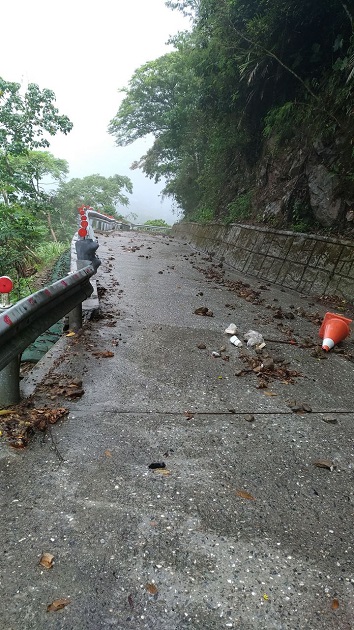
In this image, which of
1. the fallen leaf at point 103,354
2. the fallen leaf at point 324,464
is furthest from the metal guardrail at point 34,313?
the fallen leaf at point 324,464

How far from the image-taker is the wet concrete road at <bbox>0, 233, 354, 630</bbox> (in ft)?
5.05

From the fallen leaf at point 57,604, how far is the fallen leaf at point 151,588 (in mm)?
317

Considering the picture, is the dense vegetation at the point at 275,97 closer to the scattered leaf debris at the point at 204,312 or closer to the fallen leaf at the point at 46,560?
the scattered leaf debris at the point at 204,312

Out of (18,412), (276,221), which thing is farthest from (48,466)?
(276,221)

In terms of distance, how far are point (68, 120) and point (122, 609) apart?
17079 millimetres

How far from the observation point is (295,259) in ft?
28.8

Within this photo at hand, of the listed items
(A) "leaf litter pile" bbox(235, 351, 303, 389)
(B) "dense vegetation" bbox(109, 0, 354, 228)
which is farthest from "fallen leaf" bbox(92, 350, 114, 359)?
(B) "dense vegetation" bbox(109, 0, 354, 228)

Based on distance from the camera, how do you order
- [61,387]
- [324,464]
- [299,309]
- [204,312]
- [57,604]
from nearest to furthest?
[57,604], [324,464], [61,387], [204,312], [299,309]

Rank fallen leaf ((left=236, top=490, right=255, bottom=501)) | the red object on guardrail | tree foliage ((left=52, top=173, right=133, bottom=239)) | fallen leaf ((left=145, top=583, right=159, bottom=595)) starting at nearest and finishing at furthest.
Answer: fallen leaf ((left=145, top=583, right=159, bottom=595))
fallen leaf ((left=236, top=490, right=255, bottom=501))
the red object on guardrail
tree foliage ((left=52, top=173, right=133, bottom=239))

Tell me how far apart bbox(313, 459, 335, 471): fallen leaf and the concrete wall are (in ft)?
16.7

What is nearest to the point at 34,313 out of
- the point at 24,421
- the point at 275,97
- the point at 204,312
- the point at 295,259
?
the point at 24,421

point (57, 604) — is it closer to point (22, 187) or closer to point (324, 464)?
point (324, 464)

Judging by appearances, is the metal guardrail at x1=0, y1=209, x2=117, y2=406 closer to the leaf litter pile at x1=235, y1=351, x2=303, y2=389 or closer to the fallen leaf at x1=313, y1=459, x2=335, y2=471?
the leaf litter pile at x1=235, y1=351, x2=303, y2=389

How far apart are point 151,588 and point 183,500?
0.54 m
